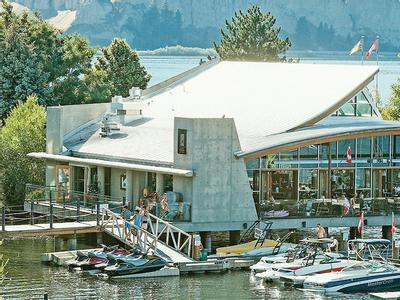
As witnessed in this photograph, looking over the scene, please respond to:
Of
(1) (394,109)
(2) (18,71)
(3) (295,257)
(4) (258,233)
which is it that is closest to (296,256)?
(3) (295,257)

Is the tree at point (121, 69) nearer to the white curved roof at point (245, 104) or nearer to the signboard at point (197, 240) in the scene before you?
the white curved roof at point (245, 104)

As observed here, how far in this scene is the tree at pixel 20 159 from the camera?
76.7m

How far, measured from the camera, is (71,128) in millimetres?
73625

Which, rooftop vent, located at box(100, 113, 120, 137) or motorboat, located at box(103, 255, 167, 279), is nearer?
motorboat, located at box(103, 255, 167, 279)

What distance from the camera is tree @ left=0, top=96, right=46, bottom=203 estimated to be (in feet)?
252

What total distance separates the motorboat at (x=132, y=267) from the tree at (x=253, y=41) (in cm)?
6191

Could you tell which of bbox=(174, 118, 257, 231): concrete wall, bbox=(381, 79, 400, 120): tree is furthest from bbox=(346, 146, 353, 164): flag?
bbox=(381, 79, 400, 120): tree

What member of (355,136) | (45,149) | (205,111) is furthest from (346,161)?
(45,149)

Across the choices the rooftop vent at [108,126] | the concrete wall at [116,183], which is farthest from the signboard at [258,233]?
the rooftop vent at [108,126]

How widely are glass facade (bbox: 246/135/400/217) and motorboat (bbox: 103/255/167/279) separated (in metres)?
8.88

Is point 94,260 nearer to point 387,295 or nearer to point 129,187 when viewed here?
point 129,187

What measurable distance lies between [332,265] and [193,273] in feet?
18.1

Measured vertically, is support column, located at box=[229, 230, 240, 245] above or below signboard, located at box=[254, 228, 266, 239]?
below

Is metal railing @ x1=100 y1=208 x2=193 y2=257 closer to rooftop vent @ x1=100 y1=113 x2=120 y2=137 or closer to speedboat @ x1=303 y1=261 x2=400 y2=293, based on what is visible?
speedboat @ x1=303 y1=261 x2=400 y2=293
